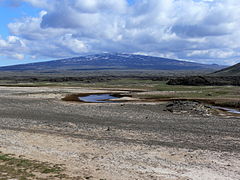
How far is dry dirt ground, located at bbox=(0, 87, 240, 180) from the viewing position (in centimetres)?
1182

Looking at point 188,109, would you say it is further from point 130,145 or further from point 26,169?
point 26,169

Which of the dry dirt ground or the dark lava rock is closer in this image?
the dry dirt ground

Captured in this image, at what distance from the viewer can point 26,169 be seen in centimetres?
1134

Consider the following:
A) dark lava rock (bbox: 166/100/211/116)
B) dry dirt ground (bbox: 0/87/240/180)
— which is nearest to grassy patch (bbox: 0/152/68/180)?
dry dirt ground (bbox: 0/87/240/180)

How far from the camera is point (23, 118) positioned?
26.8 metres

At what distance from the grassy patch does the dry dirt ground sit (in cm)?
57

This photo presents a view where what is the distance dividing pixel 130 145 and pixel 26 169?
635 cm

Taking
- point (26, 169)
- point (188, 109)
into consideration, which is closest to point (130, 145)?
point (26, 169)

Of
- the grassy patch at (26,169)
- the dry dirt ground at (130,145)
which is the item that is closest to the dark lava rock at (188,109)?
the dry dirt ground at (130,145)

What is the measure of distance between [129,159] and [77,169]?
8.90 ft

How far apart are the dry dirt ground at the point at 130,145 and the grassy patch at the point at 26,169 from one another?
567 millimetres

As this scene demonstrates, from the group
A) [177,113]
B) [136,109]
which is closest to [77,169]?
[177,113]

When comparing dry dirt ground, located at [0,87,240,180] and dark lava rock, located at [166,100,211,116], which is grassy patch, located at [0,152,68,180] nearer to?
dry dirt ground, located at [0,87,240,180]

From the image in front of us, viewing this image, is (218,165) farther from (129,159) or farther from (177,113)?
(177,113)
